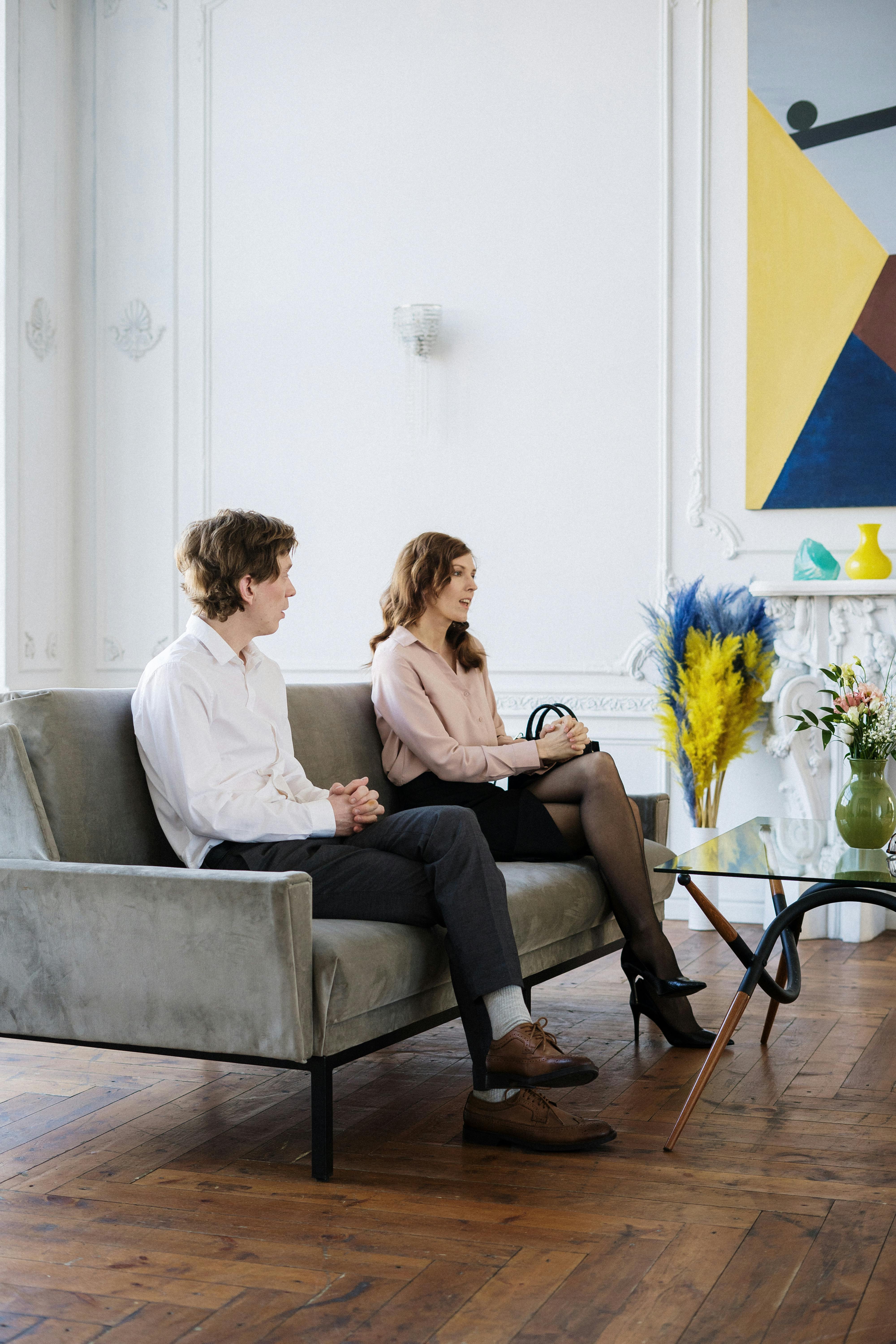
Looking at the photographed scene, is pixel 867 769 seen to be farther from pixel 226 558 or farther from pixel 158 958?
pixel 158 958

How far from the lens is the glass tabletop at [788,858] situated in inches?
102

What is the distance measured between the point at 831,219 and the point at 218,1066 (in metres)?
3.54

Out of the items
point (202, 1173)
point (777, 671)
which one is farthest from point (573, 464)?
point (202, 1173)

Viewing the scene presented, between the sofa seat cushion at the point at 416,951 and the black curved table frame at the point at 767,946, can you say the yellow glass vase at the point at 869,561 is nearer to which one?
the sofa seat cushion at the point at 416,951

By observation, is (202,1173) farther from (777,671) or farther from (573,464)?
(573,464)

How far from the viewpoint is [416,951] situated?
8.24 ft

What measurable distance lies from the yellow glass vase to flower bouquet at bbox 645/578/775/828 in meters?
0.34

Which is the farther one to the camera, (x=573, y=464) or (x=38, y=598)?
(x=38, y=598)

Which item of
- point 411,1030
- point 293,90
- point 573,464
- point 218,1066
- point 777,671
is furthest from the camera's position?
point 293,90

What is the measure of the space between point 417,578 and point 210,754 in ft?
3.11

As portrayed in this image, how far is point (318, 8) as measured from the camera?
18.0 feet

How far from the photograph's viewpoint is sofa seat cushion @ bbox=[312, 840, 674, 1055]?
2287mm

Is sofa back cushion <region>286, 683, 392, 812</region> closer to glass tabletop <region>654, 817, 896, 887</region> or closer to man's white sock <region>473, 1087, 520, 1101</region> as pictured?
glass tabletop <region>654, 817, 896, 887</region>

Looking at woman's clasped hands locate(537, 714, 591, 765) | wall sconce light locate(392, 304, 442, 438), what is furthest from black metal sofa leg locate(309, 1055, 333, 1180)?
wall sconce light locate(392, 304, 442, 438)
